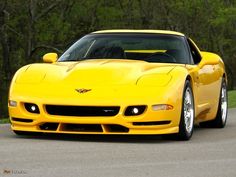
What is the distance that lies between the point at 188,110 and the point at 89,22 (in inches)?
1781

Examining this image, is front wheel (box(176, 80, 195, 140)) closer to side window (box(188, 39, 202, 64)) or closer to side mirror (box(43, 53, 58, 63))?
side window (box(188, 39, 202, 64))

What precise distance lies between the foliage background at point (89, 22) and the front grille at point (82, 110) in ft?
102

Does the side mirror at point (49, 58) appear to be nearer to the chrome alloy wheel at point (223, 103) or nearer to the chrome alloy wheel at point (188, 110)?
the chrome alloy wheel at point (188, 110)

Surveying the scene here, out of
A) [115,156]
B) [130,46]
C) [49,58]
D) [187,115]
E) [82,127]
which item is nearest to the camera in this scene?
[115,156]

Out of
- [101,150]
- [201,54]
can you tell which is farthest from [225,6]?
[101,150]

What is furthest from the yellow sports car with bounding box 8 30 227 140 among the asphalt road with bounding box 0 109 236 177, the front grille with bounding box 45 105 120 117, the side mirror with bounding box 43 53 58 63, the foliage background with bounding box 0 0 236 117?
the foliage background with bounding box 0 0 236 117

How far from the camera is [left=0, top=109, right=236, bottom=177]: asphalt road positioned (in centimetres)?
602

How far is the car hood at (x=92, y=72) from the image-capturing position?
28.0ft

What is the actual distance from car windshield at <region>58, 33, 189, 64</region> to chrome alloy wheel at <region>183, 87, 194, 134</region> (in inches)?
31.6

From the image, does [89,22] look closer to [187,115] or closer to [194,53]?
[194,53]

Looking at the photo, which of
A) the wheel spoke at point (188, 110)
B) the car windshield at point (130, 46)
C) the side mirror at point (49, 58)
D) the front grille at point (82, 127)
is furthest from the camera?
the side mirror at point (49, 58)

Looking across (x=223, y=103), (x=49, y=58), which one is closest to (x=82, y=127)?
(x=49, y=58)

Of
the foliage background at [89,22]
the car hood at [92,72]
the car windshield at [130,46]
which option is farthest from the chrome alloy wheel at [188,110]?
the foliage background at [89,22]

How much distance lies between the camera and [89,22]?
53.9m
